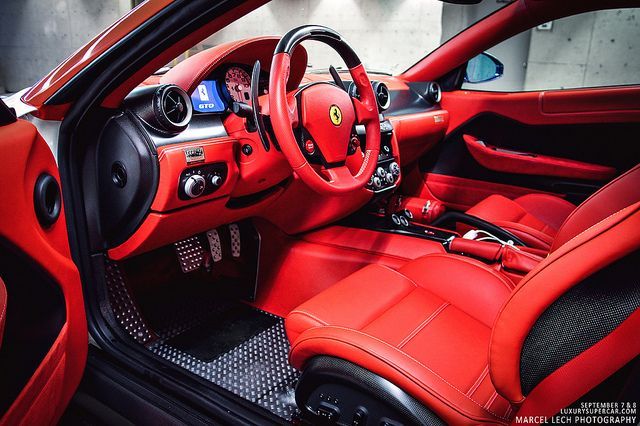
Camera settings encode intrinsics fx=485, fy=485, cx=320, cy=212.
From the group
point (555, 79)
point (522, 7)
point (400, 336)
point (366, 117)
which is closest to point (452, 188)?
point (522, 7)

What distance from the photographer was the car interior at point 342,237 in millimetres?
800

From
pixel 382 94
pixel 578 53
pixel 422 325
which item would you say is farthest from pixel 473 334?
pixel 578 53

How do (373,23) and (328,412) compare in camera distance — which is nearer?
(328,412)

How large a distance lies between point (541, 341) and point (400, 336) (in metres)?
0.45

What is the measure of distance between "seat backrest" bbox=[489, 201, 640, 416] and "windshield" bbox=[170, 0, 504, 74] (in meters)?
6.92

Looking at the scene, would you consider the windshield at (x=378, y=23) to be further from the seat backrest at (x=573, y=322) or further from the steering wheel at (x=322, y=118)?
the seat backrest at (x=573, y=322)

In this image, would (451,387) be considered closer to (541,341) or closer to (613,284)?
(541,341)

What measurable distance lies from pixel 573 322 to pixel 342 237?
1445mm

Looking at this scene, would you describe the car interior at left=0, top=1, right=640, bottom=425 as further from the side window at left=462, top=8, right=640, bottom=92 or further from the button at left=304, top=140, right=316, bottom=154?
the side window at left=462, top=8, right=640, bottom=92

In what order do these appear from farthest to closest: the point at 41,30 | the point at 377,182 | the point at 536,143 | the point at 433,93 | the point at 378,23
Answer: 1. the point at 41,30
2. the point at 378,23
3. the point at 433,93
4. the point at 536,143
5. the point at 377,182

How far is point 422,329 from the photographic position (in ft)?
4.07

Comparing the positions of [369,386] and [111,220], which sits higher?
[111,220]

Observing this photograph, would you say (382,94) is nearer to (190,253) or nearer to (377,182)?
(377,182)

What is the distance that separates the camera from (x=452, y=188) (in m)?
2.98
